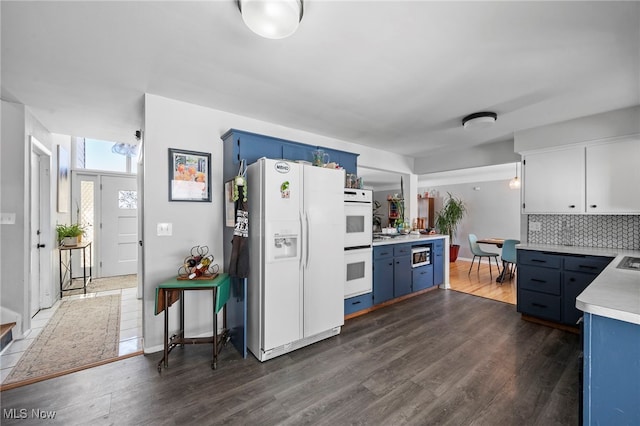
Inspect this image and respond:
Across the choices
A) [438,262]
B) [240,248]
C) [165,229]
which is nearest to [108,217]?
[165,229]

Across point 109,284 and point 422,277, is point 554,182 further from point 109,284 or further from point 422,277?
point 109,284

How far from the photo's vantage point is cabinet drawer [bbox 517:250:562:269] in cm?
307

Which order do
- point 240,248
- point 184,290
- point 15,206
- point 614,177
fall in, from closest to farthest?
point 184,290
point 240,248
point 15,206
point 614,177

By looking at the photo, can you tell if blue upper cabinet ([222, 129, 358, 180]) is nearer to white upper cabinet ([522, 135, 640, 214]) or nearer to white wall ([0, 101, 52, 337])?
white wall ([0, 101, 52, 337])

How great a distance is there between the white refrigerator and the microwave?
5.98ft

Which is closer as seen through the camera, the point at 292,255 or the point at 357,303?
the point at 292,255

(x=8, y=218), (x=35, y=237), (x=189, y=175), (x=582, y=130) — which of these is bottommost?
(x=35, y=237)

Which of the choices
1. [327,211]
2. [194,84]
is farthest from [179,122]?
[327,211]

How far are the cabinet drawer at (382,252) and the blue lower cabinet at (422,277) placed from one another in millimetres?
694

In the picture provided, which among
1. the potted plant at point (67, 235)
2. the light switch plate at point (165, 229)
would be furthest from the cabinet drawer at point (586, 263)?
the potted plant at point (67, 235)

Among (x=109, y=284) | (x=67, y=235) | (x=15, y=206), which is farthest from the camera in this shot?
(x=109, y=284)

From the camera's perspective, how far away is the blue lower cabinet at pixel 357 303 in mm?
3340

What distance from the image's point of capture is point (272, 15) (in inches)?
A: 55.2

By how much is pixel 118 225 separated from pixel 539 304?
711cm
